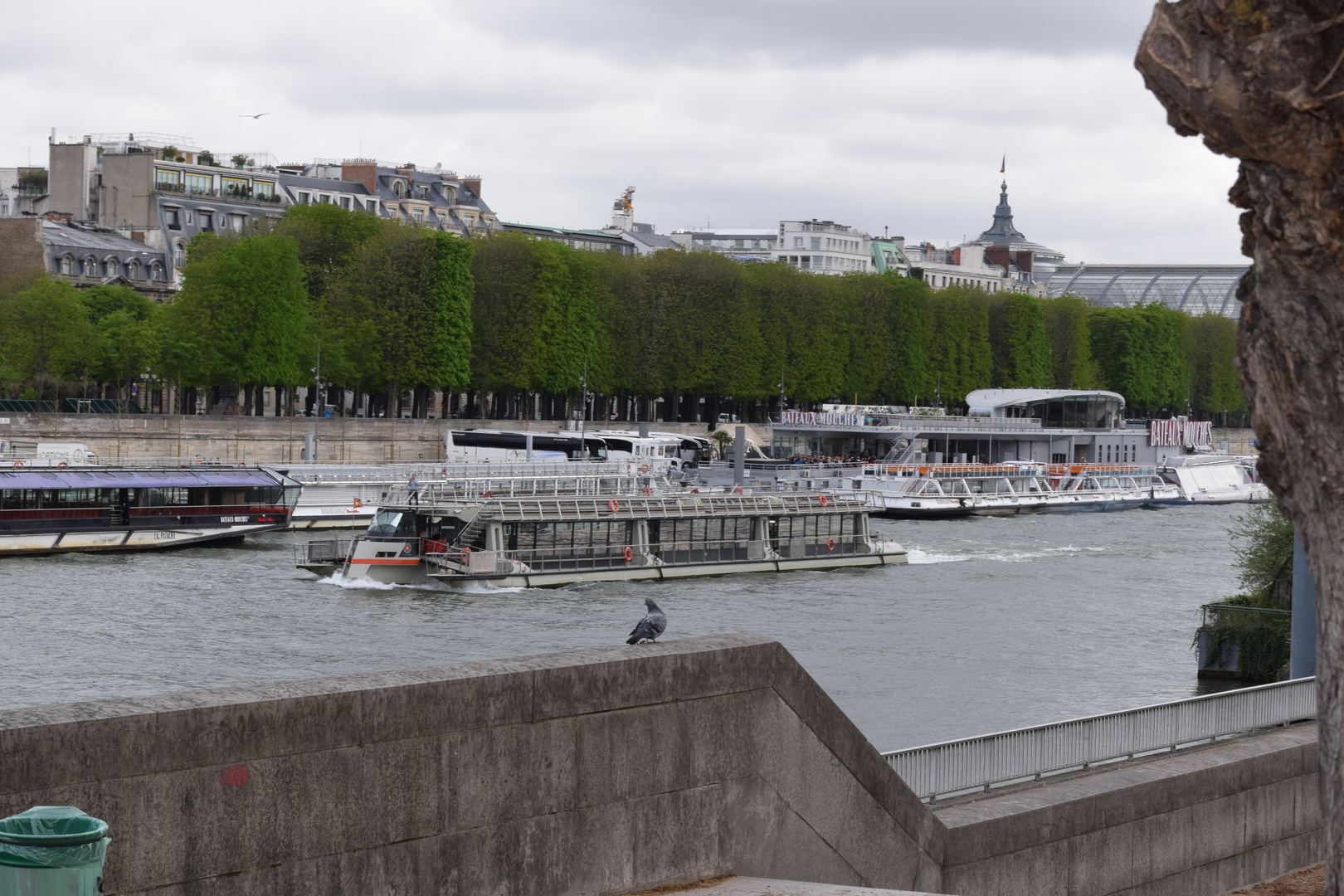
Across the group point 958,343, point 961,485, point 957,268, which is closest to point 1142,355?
point 958,343

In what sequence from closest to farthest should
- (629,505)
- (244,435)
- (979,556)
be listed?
(629,505)
(979,556)
(244,435)

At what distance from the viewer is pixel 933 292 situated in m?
112

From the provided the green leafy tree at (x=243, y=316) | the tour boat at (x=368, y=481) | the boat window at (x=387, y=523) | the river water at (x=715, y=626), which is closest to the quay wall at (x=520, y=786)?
the river water at (x=715, y=626)

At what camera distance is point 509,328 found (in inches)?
3258

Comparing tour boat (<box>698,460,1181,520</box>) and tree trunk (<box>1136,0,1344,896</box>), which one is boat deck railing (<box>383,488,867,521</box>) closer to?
tour boat (<box>698,460,1181,520</box>)

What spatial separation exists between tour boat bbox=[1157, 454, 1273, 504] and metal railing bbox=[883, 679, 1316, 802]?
250 feet

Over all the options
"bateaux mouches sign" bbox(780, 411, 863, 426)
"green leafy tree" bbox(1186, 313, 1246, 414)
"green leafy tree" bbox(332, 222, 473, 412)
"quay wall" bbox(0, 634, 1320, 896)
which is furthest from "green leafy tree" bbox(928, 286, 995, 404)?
"quay wall" bbox(0, 634, 1320, 896)

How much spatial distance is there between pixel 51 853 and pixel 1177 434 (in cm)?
10832

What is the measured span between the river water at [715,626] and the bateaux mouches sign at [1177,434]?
54442mm

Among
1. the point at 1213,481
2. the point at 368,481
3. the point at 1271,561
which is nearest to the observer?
the point at 1271,561

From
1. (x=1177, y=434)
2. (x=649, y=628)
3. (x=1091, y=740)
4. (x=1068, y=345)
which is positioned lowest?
(x=1091, y=740)

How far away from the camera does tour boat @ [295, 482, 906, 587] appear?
1683 inches

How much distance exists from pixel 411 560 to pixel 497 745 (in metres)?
35.2

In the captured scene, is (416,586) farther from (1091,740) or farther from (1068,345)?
(1068,345)
